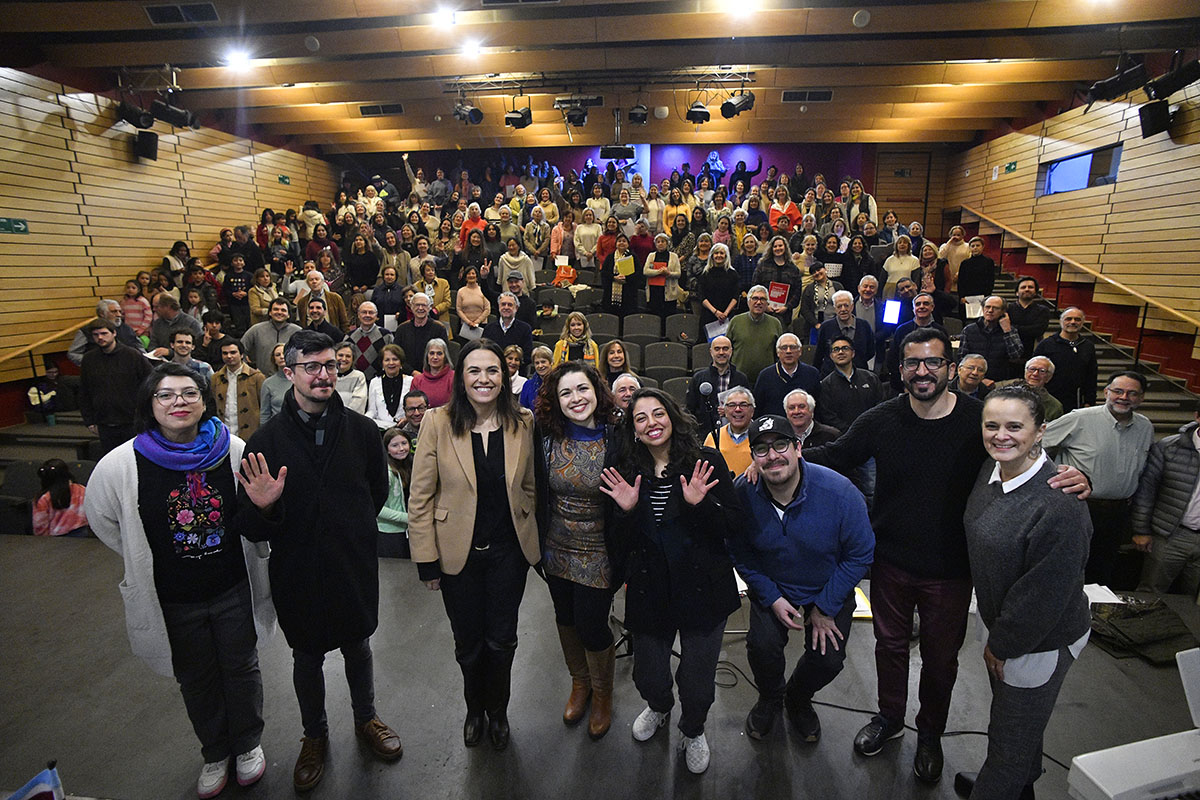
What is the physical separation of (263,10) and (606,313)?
475cm

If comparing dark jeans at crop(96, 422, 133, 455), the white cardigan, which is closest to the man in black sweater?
dark jeans at crop(96, 422, 133, 455)

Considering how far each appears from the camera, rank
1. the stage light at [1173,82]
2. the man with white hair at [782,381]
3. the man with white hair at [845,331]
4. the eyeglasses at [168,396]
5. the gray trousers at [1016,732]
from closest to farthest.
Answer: the gray trousers at [1016,732] < the eyeglasses at [168,396] < the man with white hair at [782,381] < the man with white hair at [845,331] < the stage light at [1173,82]

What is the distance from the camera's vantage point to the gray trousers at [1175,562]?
11.3ft

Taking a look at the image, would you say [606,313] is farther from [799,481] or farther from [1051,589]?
[1051,589]

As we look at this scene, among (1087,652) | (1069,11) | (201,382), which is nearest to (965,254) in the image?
(1069,11)

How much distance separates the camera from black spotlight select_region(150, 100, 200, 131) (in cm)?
797

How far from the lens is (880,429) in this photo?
86.0 inches

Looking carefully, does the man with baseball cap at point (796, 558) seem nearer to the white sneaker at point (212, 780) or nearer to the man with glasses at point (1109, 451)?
the white sneaker at point (212, 780)

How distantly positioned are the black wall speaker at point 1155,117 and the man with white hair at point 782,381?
5.97 meters

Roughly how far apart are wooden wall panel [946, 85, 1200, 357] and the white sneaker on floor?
7.16 meters

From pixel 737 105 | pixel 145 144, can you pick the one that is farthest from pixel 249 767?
pixel 737 105

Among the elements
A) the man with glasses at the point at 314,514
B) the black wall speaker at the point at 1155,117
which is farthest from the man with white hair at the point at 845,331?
the black wall speaker at the point at 1155,117

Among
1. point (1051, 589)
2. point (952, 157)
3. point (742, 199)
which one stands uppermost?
point (952, 157)

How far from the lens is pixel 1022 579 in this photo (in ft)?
5.51
